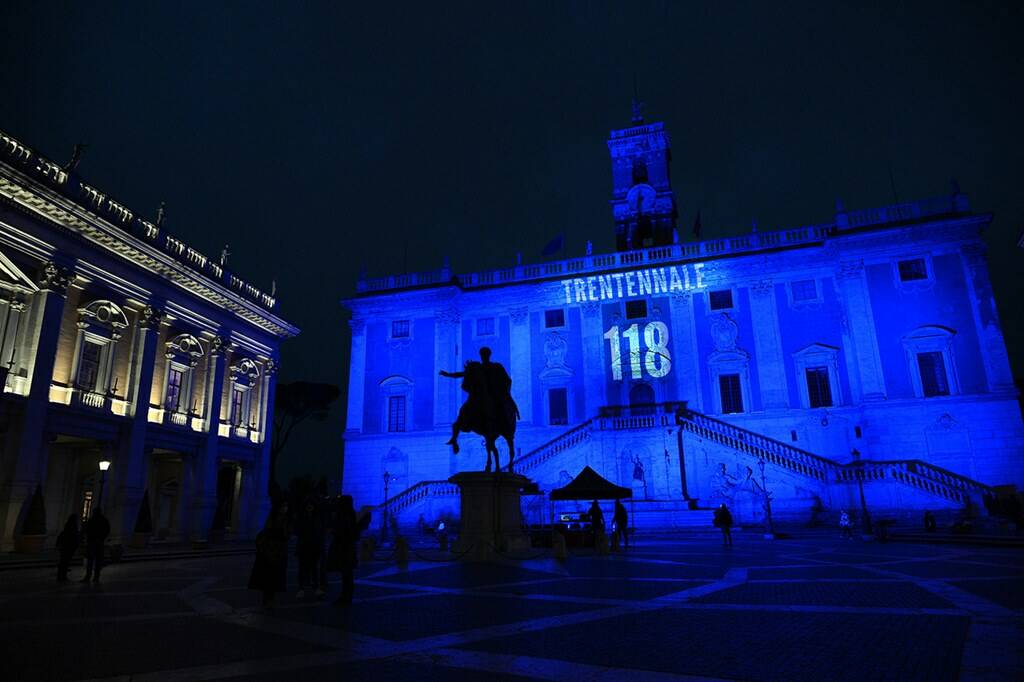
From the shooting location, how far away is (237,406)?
1344 inches

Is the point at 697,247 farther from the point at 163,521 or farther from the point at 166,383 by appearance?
the point at 163,521

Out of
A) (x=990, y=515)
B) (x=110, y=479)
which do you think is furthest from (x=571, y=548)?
(x=110, y=479)

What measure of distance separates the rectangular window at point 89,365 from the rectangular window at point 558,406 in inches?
944

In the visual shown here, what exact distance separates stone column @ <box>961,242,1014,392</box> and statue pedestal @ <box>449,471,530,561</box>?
93.2ft

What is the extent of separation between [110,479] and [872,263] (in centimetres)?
3986

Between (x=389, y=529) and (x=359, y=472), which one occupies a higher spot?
(x=359, y=472)

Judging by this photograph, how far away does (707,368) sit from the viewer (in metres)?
36.3

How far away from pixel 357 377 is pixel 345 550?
3377cm

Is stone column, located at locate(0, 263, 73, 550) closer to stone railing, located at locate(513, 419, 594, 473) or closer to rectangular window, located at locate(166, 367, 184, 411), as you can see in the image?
rectangular window, located at locate(166, 367, 184, 411)

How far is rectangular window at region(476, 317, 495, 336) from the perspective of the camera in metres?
41.1

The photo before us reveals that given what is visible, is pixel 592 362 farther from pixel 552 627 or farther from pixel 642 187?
pixel 552 627

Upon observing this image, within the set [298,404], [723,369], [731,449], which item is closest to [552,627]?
[731,449]

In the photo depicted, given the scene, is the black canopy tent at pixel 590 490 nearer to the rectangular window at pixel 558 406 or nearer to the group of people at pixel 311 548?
the group of people at pixel 311 548

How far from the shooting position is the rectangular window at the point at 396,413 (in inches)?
1591
